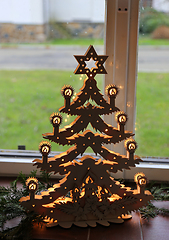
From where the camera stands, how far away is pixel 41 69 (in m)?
1.19

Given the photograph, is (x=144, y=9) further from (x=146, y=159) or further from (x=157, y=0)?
(x=146, y=159)

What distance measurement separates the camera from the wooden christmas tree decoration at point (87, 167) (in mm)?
904

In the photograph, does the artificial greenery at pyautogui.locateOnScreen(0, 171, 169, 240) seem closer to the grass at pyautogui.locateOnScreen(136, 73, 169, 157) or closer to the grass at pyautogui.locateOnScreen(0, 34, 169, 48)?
the grass at pyautogui.locateOnScreen(136, 73, 169, 157)

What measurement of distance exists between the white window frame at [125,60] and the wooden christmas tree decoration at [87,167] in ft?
0.65

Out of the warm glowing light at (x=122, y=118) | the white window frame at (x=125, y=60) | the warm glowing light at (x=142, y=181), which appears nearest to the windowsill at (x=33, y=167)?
the white window frame at (x=125, y=60)

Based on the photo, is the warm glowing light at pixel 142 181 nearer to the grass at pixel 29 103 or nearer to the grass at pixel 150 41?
the grass at pixel 29 103

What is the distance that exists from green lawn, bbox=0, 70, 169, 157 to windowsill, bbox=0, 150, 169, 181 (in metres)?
0.03

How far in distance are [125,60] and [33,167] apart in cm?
59

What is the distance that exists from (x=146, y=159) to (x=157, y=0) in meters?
0.64

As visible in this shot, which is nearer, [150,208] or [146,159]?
[150,208]

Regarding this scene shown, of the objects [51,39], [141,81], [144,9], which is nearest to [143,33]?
[144,9]

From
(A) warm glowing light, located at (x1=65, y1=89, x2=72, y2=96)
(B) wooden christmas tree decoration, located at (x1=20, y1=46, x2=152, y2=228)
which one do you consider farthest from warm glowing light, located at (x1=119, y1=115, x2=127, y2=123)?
(A) warm glowing light, located at (x1=65, y1=89, x2=72, y2=96)

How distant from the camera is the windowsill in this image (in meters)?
1.20

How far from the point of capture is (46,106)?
124 centimetres
